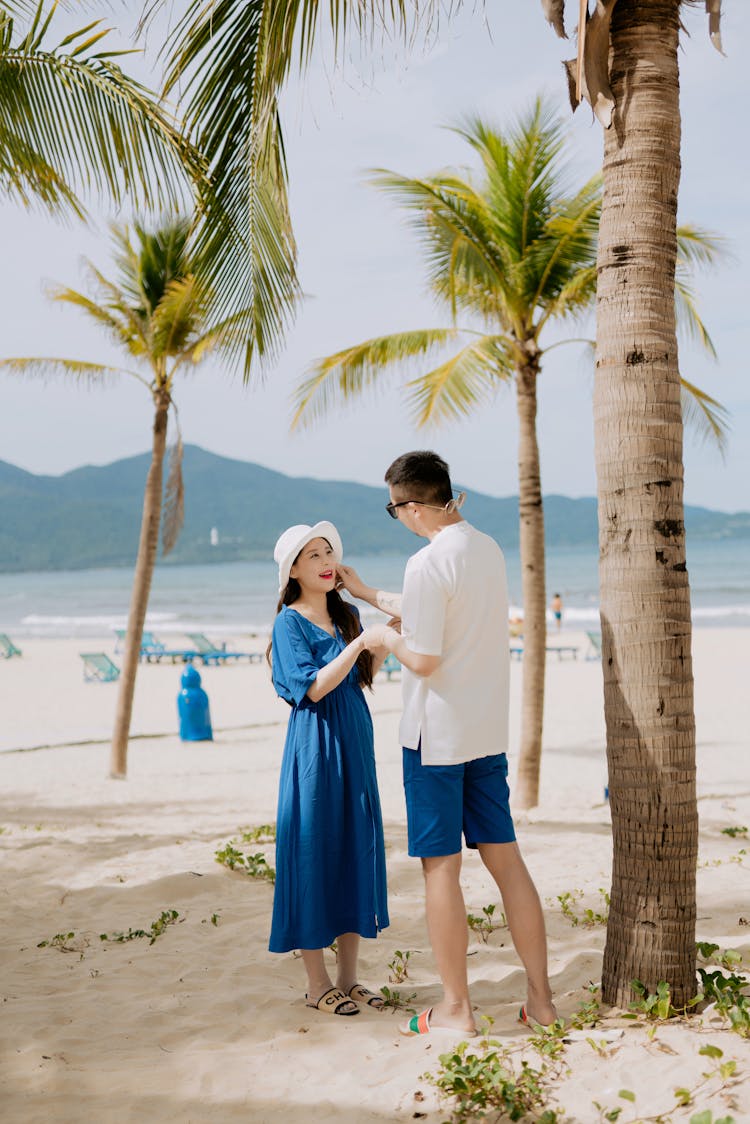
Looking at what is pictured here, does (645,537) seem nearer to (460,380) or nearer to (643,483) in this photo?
(643,483)

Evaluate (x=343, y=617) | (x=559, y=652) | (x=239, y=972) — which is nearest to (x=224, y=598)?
(x=559, y=652)

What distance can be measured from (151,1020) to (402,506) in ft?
6.92

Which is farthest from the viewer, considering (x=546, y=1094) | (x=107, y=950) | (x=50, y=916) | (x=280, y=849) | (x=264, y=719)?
(x=264, y=719)

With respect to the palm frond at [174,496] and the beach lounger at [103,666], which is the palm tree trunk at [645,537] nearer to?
the palm frond at [174,496]

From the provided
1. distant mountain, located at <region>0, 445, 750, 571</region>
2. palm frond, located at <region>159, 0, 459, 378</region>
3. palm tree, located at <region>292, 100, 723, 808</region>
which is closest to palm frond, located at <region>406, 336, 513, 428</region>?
palm tree, located at <region>292, 100, 723, 808</region>

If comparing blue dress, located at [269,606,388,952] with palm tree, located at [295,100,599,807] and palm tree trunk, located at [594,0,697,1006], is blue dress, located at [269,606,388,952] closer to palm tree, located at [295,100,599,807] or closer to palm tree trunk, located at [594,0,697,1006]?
palm tree trunk, located at [594,0,697,1006]

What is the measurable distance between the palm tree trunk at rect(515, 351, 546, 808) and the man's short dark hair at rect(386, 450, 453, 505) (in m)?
5.70

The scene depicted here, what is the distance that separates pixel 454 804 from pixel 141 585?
852 centimetres

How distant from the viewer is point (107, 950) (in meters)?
4.79

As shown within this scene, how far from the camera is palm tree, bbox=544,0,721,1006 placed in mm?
3203

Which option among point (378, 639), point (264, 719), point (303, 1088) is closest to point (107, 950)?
point (303, 1088)

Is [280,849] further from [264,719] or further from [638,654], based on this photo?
[264,719]

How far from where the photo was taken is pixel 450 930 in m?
3.26

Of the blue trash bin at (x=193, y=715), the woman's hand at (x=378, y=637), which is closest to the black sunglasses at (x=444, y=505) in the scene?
the woman's hand at (x=378, y=637)
